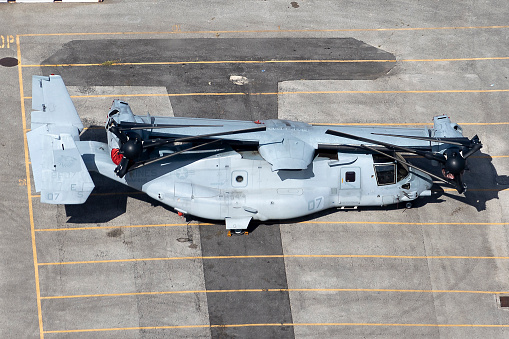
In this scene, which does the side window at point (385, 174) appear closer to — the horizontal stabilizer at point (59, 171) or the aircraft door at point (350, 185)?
the aircraft door at point (350, 185)

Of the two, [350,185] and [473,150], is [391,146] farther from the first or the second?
[473,150]

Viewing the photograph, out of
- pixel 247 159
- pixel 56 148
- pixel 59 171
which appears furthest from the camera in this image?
pixel 247 159

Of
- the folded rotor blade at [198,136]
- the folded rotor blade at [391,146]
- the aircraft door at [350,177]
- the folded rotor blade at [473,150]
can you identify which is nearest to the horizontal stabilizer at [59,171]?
the folded rotor blade at [198,136]

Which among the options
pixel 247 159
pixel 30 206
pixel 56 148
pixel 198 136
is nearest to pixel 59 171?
pixel 56 148

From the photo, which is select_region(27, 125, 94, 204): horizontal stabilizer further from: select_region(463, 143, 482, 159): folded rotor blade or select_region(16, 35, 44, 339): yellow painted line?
select_region(463, 143, 482, 159): folded rotor blade

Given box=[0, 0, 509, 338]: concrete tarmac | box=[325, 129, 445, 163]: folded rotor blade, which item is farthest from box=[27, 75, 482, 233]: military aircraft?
box=[0, 0, 509, 338]: concrete tarmac
